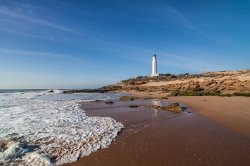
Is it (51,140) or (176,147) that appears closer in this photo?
(176,147)

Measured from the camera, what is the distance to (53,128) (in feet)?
25.2

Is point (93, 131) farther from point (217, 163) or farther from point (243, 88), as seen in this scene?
point (243, 88)

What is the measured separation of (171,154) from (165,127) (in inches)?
107

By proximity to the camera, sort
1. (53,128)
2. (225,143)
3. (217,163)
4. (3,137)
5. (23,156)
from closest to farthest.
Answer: (217,163)
(23,156)
(225,143)
(3,137)
(53,128)

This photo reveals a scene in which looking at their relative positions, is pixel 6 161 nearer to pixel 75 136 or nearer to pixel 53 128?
pixel 75 136

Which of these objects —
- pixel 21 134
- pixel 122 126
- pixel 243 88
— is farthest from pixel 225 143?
pixel 243 88

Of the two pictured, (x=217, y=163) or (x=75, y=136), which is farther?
(x=75, y=136)

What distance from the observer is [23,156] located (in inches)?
192

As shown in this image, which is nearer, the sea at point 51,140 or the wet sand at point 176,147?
the wet sand at point 176,147

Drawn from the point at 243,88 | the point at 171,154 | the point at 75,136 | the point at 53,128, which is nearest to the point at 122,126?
the point at 75,136

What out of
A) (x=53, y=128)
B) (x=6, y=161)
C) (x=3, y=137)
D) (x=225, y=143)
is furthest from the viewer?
(x=53, y=128)

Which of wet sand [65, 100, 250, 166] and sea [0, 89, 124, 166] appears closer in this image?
wet sand [65, 100, 250, 166]

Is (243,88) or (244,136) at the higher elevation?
(243,88)

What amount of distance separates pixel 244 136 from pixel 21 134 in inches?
279
